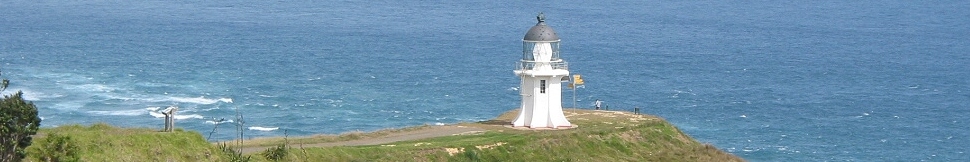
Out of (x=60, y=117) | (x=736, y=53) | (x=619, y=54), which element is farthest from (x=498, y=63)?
(x=60, y=117)

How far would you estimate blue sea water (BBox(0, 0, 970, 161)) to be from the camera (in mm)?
103062

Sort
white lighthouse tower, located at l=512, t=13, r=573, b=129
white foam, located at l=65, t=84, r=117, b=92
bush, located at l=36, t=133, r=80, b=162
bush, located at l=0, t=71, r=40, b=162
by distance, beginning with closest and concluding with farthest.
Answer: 1. bush, located at l=0, t=71, r=40, b=162
2. bush, located at l=36, t=133, r=80, b=162
3. white lighthouse tower, located at l=512, t=13, r=573, b=129
4. white foam, located at l=65, t=84, r=117, b=92

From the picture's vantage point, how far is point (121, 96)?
111312 millimetres

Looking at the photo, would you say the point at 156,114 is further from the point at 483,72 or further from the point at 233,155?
the point at 233,155

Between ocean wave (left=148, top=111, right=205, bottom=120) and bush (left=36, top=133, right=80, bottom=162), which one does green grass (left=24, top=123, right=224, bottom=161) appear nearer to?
bush (left=36, top=133, right=80, bottom=162)

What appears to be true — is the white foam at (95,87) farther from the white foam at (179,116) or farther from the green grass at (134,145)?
the green grass at (134,145)

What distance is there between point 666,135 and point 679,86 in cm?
5688

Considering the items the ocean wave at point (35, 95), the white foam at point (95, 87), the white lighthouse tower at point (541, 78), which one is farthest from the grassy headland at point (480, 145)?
the white foam at point (95, 87)

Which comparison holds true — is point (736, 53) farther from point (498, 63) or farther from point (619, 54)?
point (498, 63)

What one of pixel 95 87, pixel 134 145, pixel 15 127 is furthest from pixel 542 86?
pixel 95 87

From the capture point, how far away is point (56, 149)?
43656 millimetres

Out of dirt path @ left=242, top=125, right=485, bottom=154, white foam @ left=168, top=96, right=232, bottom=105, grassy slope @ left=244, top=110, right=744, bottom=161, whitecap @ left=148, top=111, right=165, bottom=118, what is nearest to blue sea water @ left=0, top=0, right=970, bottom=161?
white foam @ left=168, top=96, right=232, bottom=105

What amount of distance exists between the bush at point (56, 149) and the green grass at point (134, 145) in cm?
14

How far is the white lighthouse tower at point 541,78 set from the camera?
67.9 m
